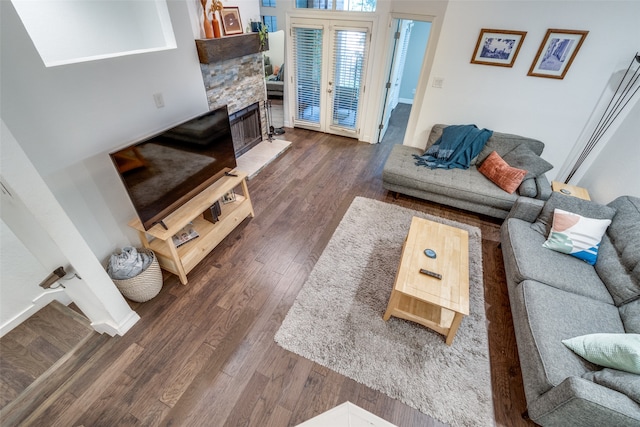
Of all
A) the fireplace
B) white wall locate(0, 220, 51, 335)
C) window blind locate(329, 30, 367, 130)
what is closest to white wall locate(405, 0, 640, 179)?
window blind locate(329, 30, 367, 130)

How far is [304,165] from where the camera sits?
14.0 feet

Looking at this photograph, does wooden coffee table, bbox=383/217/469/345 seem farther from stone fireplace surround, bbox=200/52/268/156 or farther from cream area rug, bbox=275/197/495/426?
stone fireplace surround, bbox=200/52/268/156

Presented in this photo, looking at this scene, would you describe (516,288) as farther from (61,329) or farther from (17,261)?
(17,261)

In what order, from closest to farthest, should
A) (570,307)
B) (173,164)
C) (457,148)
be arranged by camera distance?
1. (570,307)
2. (173,164)
3. (457,148)

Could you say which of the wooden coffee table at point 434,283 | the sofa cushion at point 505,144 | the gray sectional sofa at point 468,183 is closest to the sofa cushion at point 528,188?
the gray sectional sofa at point 468,183

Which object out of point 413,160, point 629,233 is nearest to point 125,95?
point 413,160

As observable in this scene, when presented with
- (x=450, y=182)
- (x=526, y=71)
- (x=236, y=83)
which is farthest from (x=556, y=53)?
(x=236, y=83)

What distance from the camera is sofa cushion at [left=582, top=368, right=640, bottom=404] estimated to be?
1.31m

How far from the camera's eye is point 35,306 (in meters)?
2.10

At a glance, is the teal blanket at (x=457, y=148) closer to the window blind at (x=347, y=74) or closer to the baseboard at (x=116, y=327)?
the window blind at (x=347, y=74)

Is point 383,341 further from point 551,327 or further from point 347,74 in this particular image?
point 347,74

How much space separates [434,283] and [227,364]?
5.12ft

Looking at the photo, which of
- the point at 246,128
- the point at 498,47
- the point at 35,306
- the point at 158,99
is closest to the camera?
the point at 35,306

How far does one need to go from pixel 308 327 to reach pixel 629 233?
2561 millimetres
